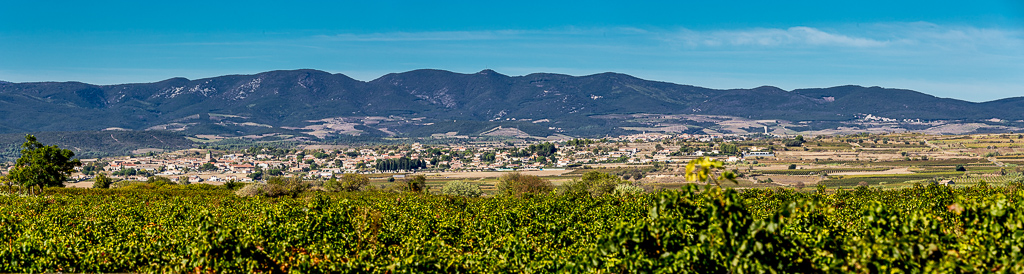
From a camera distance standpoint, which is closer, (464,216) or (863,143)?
(464,216)

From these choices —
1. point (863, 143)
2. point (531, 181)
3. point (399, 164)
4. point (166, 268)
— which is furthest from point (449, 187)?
point (863, 143)

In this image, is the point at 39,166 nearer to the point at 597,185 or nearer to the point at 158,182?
the point at 158,182

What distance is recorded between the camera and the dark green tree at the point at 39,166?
50000 millimetres

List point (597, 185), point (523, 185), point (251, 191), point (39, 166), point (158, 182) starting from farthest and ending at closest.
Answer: point (523, 185)
point (158, 182)
point (597, 185)
point (251, 191)
point (39, 166)

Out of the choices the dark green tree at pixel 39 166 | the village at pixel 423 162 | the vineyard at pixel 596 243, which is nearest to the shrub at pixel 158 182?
the dark green tree at pixel 39 166

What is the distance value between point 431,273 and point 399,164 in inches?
6330

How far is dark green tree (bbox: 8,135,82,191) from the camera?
164ft

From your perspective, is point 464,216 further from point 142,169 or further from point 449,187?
point 142,169

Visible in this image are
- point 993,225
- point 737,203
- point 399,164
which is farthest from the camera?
point 399,164

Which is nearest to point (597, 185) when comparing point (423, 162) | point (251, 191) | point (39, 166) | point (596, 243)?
point (251, 191)

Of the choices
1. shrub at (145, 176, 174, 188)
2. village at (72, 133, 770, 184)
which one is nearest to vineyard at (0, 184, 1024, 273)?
shrub at (145, 176, 174, 188)

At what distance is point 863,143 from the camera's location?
521 feet

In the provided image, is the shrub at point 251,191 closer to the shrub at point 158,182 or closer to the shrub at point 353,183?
the shrub at point 158,182

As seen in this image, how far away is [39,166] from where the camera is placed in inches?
1975
